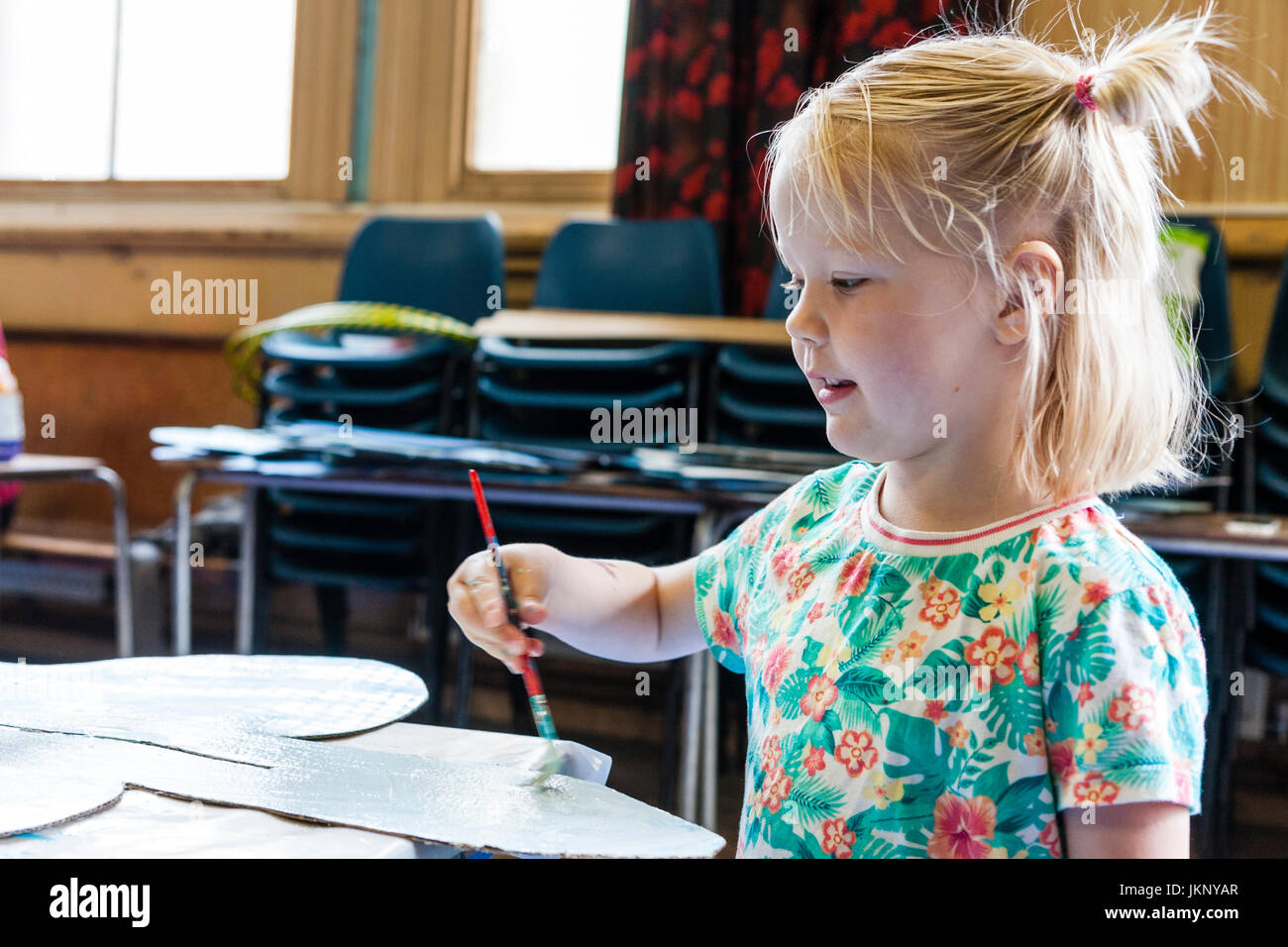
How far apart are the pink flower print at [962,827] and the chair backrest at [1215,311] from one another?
183 cm

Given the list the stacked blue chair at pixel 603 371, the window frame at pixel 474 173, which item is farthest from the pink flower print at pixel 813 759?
the window frame at pixel 474 173

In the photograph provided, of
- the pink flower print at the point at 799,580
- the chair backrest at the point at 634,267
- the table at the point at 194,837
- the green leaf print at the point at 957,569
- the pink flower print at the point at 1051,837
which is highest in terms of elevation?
the chair backrest at the point at 634,267

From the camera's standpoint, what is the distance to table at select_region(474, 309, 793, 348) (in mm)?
2299

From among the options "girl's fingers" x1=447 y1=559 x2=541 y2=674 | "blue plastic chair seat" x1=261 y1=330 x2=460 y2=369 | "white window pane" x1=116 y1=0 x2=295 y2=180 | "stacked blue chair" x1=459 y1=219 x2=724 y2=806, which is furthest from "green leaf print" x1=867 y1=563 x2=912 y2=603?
"white window pane" x1=116 y1=0 x2=295 y2=180

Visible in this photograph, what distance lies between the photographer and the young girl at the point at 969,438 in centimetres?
68

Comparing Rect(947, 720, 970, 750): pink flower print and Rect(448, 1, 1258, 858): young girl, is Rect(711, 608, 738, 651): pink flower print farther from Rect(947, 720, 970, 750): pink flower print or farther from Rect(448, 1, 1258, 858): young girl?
Rect(947, 720, 970, 750): pink flower print

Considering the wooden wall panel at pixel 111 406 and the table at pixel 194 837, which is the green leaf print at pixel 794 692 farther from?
the wooden wall panel at pixel 111 406

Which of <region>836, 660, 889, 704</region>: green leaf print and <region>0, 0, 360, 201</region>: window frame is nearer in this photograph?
<region>836, 660, 889, 704</region>: green leaf print

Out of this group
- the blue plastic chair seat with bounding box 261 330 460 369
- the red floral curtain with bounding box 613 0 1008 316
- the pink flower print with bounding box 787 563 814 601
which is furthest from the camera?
the red floral curtain with bounding box 613 0 1008 316

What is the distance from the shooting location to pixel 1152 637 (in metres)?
0.65

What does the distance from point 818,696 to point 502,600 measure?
198 millimetres

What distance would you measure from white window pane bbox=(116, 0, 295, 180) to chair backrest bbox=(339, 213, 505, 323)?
94cm

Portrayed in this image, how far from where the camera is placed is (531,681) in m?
0.70

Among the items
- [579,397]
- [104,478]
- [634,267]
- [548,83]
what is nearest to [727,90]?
[634,267]
